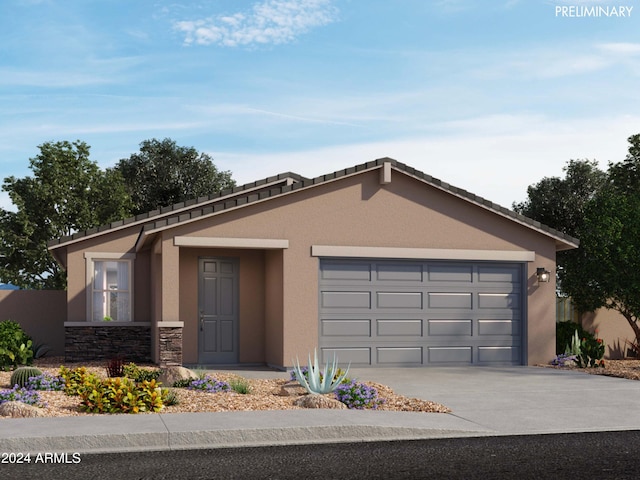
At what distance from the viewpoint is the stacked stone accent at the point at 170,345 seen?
55.7 feet

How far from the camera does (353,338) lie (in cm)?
1825

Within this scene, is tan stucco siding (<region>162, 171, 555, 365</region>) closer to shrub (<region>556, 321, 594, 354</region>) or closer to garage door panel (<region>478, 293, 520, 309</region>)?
garage door panel (<region>478, 293, 520, 309</region>)

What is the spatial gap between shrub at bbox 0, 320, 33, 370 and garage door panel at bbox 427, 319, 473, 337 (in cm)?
879

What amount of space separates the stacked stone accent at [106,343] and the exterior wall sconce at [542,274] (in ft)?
31.1

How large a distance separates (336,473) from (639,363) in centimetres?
1606

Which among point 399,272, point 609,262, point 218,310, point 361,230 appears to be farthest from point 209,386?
point 609,262

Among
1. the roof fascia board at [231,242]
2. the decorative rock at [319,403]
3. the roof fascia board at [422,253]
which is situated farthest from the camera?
the roof fascia board at [422,253]

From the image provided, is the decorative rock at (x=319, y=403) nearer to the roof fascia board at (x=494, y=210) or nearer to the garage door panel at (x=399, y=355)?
the garage door panel at (x=399, y=355)

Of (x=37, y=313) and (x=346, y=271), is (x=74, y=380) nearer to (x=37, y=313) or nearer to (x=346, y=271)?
(x=346, y=271)

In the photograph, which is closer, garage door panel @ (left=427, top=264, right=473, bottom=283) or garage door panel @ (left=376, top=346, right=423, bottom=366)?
garage door panel @ (left=376, top=346, right=423, bottom=366)

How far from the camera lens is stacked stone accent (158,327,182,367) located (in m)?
17.0

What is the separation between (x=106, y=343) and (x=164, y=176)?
905 inches

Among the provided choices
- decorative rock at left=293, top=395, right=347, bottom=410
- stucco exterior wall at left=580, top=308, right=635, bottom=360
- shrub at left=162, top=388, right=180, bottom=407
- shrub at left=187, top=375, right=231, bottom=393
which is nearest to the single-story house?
shrub at left=187, top=375, right=231, bottom=393

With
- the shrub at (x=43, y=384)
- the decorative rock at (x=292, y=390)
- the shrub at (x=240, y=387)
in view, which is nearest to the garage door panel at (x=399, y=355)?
the shrub at (x=240, y=387)
